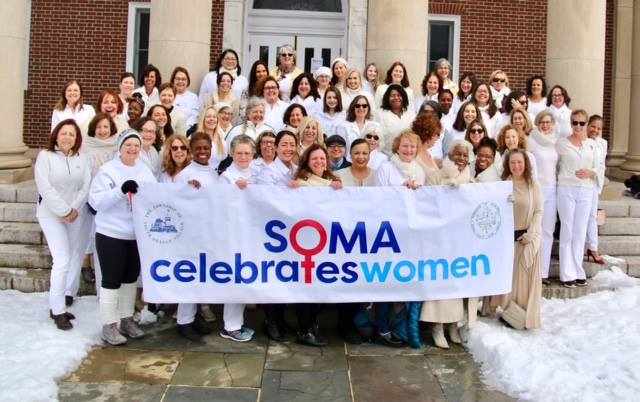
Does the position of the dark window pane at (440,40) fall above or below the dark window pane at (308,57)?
above

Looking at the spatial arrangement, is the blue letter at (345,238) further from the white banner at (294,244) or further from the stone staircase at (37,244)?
the stone staircase at (37,244)

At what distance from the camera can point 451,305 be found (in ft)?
20.8

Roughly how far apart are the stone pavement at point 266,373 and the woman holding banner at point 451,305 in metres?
0.20

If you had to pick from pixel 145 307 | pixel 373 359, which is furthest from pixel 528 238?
pixel 145 307

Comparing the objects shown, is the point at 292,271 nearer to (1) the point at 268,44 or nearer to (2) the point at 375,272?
(2) the point at 375,272

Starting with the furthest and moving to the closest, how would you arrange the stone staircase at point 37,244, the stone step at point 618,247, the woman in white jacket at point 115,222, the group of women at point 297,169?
the stone step at point 618,247
the stone staircase at point 37,244
the group of women at point 297,169
the woman in white jacket at point 115,222

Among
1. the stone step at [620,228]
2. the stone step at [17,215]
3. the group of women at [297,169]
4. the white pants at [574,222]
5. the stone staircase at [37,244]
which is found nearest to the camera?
the group of women at [297,169]

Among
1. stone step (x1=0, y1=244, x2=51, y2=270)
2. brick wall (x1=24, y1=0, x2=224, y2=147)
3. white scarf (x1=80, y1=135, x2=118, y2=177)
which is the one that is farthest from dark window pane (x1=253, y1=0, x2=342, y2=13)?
white scarf (x1=80, y1=135, x2=118, y2=177)

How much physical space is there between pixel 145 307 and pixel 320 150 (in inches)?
95.0

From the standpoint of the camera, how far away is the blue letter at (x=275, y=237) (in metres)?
6.25

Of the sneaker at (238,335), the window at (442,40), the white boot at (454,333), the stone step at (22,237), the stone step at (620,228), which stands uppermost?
the window at (442,40)

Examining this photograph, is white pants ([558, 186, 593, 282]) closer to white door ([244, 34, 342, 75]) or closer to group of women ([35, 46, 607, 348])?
group of women ([35, 46, 607, 348])

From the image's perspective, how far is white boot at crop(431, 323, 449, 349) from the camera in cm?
630

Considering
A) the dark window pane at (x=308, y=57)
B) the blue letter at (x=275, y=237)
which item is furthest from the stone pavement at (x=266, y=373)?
the dark window pane at (x=308, y=57)
